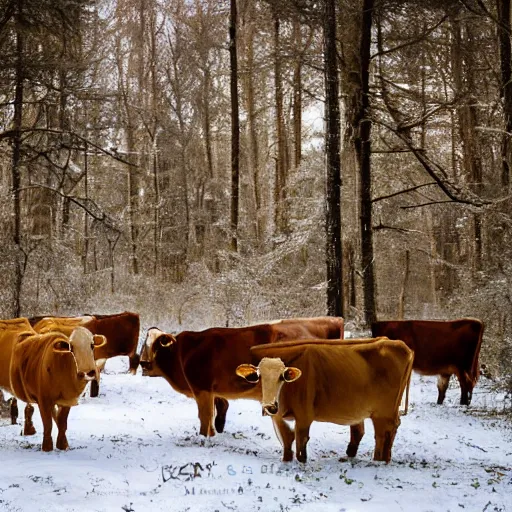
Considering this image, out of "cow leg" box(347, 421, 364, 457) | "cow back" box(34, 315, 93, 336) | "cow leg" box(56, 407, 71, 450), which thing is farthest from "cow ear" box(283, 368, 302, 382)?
"cow back" box(34, 315, 93, 336)

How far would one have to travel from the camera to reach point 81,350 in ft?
22.4

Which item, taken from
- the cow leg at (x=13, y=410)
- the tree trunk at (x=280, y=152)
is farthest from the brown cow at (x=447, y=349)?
the tree trunk at (x=280, y=152)

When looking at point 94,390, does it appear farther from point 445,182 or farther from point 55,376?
point 445,182

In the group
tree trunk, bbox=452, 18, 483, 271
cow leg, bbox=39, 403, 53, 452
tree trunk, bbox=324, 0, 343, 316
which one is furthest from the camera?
tree trunk, bbox=452, 18, 483, 271

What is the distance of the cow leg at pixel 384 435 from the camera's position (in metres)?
6.68

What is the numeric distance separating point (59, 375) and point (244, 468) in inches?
90.5

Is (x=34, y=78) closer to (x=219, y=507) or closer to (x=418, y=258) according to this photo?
(x=219, y=507)

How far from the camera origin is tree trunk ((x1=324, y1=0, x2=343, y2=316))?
12328mm

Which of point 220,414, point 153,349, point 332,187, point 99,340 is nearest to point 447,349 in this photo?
point 332,187

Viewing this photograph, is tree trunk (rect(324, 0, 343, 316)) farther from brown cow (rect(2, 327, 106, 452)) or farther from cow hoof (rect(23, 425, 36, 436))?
cow hoof (rect(23, 425, 36, 436))

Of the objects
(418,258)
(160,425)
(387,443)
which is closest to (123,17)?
(418,258)

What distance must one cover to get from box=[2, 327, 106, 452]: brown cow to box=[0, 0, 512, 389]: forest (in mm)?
3495

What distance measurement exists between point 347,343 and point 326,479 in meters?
1.48

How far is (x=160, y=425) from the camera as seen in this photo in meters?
8.63
